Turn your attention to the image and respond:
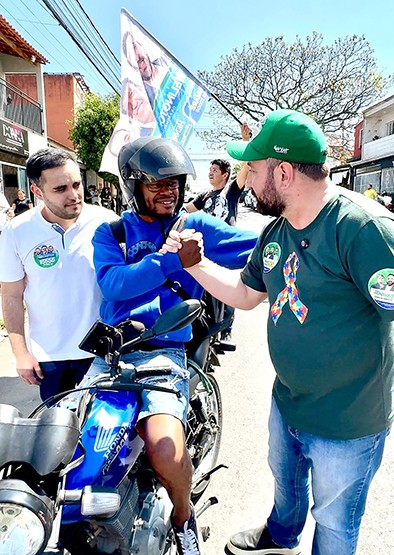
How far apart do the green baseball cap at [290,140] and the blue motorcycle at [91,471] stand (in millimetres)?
617

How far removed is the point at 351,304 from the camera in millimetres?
1539

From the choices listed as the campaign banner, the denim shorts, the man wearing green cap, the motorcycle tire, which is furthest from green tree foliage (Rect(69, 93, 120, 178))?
the man wearing green cap

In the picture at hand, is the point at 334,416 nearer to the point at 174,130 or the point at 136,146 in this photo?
the point at 136,146

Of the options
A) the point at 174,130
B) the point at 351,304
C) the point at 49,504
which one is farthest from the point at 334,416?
the point at 174,130

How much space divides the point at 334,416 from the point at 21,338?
66.6 inches

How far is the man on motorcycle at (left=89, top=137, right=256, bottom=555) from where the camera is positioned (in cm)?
167

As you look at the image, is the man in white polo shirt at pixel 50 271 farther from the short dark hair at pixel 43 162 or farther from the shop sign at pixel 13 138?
the shop sign at pixel 13 138

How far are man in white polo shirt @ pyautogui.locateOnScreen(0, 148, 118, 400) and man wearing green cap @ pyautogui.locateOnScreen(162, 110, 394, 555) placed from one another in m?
0.87

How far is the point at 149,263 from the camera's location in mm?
1788

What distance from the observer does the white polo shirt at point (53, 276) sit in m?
2.38

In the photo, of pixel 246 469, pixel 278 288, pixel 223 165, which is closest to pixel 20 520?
pixel 278 288

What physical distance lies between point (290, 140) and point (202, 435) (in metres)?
1.73

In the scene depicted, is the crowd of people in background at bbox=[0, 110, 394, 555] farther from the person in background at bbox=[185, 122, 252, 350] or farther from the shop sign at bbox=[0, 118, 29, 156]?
the shop sign at bbox=[0, 118, 29, 156]

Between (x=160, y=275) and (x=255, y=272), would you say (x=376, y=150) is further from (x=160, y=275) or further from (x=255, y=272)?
(x=160, y=275)
